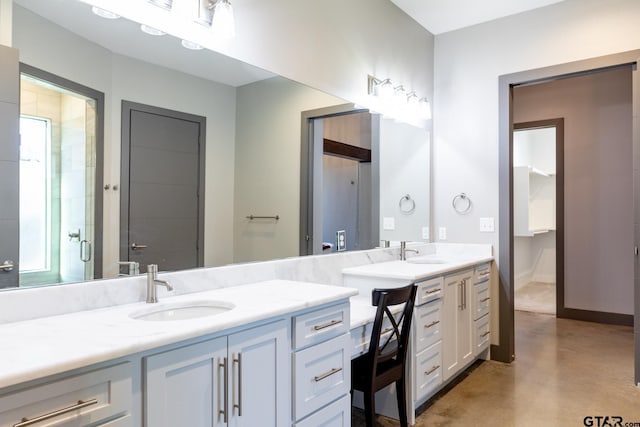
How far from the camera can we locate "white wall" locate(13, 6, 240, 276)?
1429 mm

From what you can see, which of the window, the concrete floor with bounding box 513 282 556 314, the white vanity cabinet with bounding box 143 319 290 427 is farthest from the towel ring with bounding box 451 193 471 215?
the window

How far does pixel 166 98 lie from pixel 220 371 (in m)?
1.15

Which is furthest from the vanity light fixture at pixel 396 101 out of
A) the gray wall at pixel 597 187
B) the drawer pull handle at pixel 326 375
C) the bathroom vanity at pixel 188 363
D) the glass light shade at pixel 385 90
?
the gray wall at pixel 597 187

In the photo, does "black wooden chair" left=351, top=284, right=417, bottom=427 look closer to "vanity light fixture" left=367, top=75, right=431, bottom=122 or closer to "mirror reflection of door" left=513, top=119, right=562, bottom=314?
"vanity light fixture" left=367, top=75, right=431, bottom=122

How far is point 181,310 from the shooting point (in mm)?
1638

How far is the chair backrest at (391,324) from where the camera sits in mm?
1991

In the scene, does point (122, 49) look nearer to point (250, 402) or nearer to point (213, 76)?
point (213, 76)

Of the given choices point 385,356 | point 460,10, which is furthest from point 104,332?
point 460,10

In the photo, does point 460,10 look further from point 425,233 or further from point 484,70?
point 425,233

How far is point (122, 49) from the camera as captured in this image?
1.66m

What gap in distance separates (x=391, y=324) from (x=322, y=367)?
0.59 metres

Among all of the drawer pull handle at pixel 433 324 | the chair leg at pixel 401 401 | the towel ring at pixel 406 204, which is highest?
the towel ring at pixel 406 204

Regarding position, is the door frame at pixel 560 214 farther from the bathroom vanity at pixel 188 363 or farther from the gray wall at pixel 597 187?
the bathroom vanity at pixel 188 363

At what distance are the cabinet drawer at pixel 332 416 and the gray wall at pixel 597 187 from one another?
4.01 metres
